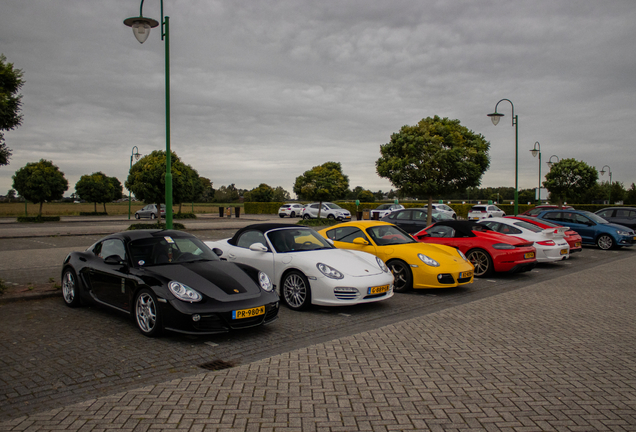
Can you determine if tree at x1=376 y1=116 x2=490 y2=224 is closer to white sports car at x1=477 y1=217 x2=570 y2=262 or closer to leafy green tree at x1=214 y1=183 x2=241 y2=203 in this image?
white sports car at x1=477 y1=217 x2=570 y2=262

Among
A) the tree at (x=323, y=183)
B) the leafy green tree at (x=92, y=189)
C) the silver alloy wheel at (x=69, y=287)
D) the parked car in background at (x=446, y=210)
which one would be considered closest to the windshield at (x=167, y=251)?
the silver alloy wheel at (x=69, y=287)

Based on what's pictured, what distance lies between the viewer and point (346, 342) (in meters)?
5.61

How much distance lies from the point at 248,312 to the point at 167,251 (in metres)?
1.71

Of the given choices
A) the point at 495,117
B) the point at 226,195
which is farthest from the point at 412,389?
the point at 226,195

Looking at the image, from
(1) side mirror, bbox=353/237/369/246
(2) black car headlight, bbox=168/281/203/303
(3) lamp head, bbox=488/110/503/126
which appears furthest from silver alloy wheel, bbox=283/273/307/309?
(3) lamp head, bbox=488/110/503/126

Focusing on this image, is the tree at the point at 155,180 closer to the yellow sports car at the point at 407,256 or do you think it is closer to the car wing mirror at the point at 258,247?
the yellow sports car at the point at 407,256

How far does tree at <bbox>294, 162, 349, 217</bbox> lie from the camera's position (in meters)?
32.8

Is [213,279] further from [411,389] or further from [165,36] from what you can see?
[165,36]

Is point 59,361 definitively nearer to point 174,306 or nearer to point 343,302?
point 174,306

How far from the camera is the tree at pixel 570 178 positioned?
32.2 m

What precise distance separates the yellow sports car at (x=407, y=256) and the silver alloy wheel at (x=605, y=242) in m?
11.8

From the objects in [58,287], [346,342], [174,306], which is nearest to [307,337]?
[346,342]

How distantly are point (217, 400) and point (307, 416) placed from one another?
82cm

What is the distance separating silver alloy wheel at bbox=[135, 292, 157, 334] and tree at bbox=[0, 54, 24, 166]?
4633 millimetres
